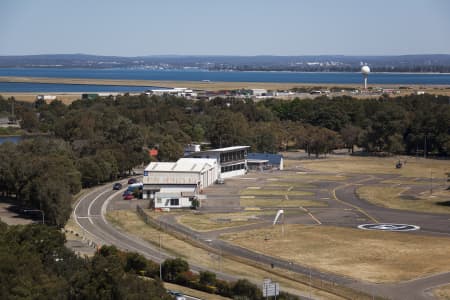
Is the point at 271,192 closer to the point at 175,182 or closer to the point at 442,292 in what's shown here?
the point at 175,182

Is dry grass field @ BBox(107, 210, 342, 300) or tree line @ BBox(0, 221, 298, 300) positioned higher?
tree line @ BBox(0, 221, 298, 300)

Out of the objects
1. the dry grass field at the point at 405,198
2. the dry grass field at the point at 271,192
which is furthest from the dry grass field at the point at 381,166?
the dry grass field at the point at 271,192

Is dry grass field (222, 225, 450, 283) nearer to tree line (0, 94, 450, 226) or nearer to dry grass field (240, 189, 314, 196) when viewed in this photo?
dry grass field (240, 189, 314, 196)

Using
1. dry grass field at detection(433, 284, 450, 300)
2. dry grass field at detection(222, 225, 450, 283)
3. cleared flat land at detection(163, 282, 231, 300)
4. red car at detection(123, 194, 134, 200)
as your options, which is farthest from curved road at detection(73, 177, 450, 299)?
cleared flat land at detection(163, 282, 231, 300)

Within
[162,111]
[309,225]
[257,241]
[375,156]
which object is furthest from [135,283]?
[162,111]

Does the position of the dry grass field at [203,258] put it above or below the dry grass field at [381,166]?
above

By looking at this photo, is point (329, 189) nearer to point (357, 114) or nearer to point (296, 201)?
point (296, 201)

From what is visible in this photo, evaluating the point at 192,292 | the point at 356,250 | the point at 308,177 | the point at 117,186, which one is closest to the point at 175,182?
the point at 117,186

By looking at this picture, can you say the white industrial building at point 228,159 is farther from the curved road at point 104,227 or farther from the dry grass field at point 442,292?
the dry grass field at point 442,292
